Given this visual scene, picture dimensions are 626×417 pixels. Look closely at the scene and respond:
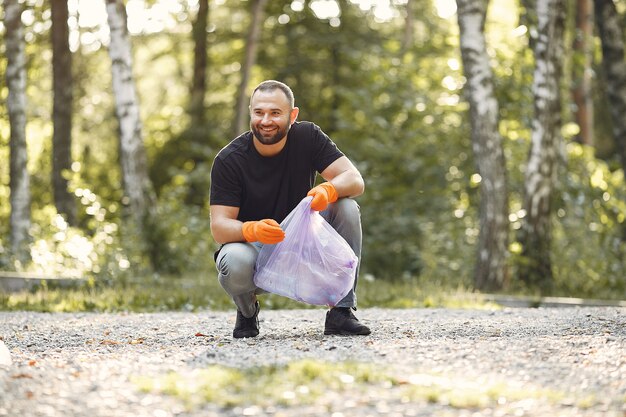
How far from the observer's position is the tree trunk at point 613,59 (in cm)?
1262

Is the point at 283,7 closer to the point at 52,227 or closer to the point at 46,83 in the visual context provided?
the point at 46,83

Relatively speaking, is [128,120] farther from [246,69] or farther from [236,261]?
[236,261]

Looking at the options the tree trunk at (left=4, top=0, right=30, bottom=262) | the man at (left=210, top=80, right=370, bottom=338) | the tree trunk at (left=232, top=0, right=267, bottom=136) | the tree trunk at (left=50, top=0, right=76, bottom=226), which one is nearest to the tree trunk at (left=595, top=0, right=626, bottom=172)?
the man at (left=210, top=80, right=370, bottom=338)

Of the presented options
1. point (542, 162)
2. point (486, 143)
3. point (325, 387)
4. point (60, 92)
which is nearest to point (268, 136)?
point (325, 387)

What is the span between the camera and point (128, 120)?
1476 centimetres

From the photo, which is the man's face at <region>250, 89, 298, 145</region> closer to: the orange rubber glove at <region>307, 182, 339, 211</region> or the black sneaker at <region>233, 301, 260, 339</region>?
the orange rubber glove at <region>307, 182, 339, 211</region>

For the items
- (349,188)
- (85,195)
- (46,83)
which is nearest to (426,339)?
(349,188)

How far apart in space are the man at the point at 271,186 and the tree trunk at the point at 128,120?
7.79m

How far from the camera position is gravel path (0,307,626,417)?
440cm

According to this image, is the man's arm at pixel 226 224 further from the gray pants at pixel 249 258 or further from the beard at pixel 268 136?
the beard at pixel 268 136

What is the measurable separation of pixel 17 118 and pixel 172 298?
19.6 ft

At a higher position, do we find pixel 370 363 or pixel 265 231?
pixel 265 231

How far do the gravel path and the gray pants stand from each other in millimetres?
295

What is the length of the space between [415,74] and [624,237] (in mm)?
5203
